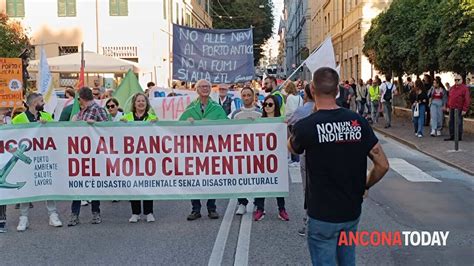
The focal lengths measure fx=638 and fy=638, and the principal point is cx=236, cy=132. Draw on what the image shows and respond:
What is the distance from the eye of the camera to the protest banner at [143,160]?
820 centimetres

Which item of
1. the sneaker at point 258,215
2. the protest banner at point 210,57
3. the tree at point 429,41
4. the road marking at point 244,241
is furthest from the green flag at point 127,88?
the tree at point 429,41

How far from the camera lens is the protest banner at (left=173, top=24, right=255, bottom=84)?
41.4ft

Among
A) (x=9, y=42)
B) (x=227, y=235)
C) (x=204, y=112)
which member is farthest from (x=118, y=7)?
(x=227, y=235)

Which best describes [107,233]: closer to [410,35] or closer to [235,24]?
[410,35]

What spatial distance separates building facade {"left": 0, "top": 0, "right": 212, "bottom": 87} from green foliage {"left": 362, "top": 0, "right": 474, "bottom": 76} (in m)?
13.2

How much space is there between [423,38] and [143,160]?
634 inches

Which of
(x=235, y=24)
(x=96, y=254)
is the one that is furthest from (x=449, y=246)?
(x=235, y=24)

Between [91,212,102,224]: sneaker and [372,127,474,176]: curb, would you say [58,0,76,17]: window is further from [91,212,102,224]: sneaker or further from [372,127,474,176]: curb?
[91,212,102,224]: sneaker

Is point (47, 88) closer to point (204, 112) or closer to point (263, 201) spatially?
point (204, 112)

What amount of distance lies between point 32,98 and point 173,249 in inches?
130

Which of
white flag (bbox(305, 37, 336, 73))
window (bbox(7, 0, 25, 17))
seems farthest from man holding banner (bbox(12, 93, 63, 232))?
window (bbox(7, 0, 25, 17))

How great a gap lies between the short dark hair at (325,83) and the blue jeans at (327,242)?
809 mm

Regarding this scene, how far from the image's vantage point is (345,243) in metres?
4.03

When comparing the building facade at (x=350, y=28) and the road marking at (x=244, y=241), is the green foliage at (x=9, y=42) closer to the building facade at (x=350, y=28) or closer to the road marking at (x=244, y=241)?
the building facade at (x=350, y=28)
